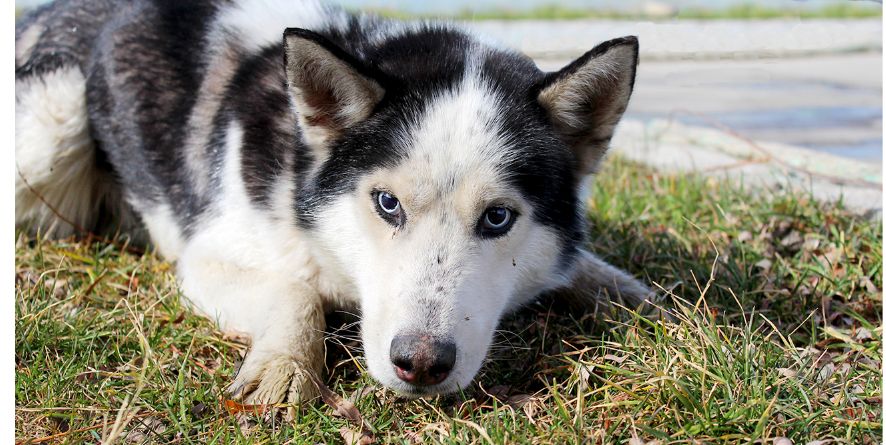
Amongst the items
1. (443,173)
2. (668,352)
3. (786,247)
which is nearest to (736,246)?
(786,247)

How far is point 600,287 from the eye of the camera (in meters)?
4.04

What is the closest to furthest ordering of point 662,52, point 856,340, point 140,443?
1. point 140,443
2. point 856,340
3. point 662,52

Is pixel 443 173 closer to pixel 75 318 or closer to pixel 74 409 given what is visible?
pixel 74 409

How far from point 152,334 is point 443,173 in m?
1.49

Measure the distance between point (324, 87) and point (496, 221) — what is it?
78cm

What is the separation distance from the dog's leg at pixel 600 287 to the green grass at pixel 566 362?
0.09 metres

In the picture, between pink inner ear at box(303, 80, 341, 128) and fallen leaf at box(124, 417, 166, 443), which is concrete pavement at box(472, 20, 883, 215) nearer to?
pink inner ear at box(303, 80, 341, 128)

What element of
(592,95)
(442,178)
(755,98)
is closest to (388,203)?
(442,178)

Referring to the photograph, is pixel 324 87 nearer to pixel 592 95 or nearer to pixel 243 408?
pixel 592 95

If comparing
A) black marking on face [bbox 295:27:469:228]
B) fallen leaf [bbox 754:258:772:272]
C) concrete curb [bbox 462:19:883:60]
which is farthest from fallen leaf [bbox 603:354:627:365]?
concrete curb [bbox 462:19:883:60]

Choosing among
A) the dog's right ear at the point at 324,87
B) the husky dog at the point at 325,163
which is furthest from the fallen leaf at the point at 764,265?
the dog's right ear at the point at 324,87

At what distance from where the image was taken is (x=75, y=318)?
149 inches

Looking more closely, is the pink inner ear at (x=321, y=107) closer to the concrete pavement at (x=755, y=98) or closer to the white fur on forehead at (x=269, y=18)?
the white fur on forehead at (x=269, y=18)

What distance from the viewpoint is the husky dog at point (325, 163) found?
3.07 meters
